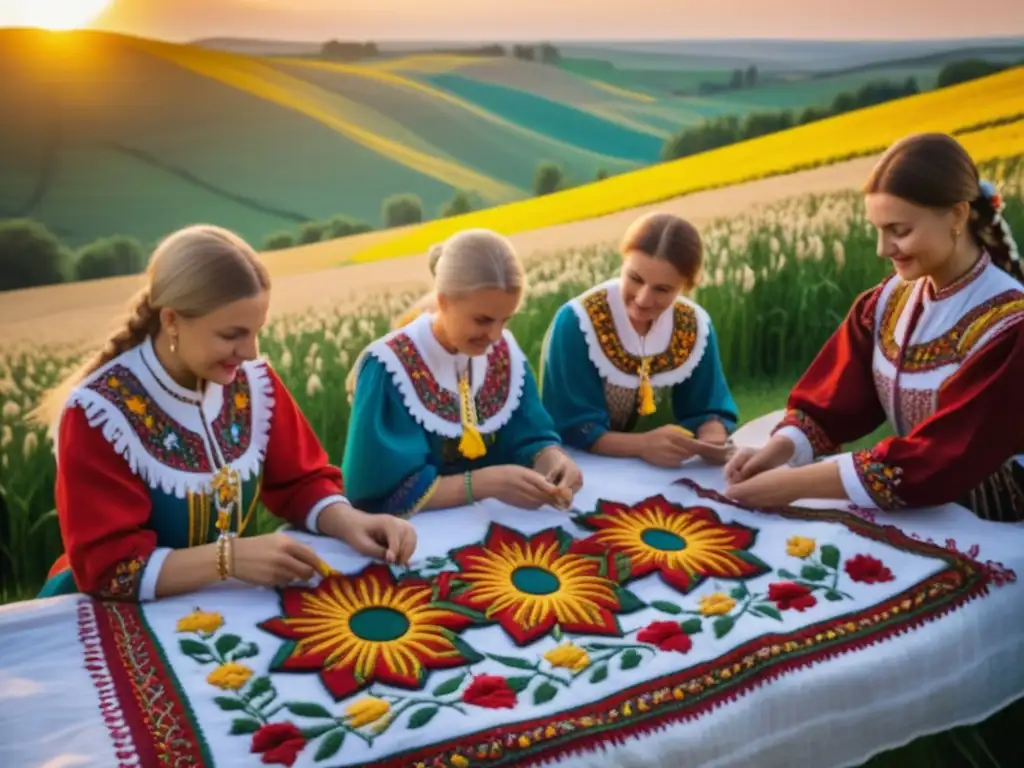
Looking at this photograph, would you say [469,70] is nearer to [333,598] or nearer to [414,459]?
[414,459]

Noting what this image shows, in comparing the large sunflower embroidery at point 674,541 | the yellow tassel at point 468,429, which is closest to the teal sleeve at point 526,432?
the yellow tassel at point 468,429

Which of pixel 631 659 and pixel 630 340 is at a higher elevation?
pixel 630 340

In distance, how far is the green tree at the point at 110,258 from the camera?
2.71m

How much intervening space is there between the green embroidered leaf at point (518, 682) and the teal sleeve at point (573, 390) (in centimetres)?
116

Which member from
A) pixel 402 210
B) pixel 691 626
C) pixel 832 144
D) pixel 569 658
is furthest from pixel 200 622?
pixel 832 144

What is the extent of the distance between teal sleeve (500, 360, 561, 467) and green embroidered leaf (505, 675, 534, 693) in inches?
36.4

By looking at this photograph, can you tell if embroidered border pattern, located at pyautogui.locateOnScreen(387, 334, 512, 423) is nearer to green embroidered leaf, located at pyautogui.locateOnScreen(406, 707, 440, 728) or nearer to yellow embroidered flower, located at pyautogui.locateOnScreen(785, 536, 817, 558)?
yellow embroidered flower, located at pyautogui.locateOnScreen(785, 536, 817, 558)

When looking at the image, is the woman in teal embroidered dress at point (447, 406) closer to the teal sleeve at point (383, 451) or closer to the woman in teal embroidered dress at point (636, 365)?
the teal sleeve at point (383, 451)

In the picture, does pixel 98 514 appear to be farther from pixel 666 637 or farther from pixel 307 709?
pixel 666 637

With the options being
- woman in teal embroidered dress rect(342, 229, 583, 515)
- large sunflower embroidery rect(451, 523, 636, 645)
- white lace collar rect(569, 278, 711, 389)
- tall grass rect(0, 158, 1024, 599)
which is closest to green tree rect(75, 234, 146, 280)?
tall grass rect(0, 158, 1024, 599)

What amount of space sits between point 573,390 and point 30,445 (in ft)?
4.81

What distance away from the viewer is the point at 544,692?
1613 millimetres

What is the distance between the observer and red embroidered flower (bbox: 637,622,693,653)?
5.77 ft

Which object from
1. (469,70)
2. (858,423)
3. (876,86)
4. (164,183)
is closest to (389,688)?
(858,423)
